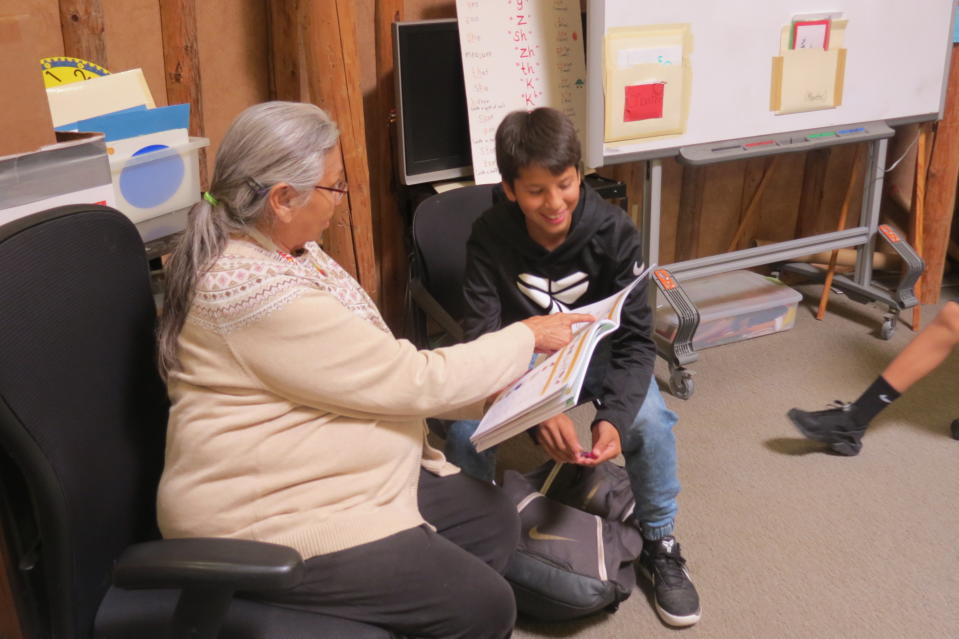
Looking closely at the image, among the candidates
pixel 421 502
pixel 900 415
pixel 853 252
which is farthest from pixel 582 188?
pixel 853 252

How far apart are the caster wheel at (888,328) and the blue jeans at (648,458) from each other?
1554 millimetres

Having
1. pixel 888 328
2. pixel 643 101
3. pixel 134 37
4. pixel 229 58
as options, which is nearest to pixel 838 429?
pixel 888 328

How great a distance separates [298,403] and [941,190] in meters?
2.81

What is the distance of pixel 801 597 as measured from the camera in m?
1.74

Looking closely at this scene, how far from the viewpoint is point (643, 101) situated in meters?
2.48

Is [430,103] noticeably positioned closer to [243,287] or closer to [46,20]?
[46,20]

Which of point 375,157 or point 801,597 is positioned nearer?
point 801,597

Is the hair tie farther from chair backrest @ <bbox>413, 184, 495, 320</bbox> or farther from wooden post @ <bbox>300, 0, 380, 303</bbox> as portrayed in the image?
wooden post @ <bbox>300, 0, 380, 303</bbox>

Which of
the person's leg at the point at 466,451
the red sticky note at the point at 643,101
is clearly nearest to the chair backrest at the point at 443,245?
the person's leg at the point at 466,451

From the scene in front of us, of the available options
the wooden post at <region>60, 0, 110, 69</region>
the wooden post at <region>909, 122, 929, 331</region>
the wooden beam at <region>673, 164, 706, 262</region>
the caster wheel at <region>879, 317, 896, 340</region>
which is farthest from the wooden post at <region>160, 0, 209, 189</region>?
the wooden post at <region>909, 122, 929, 331</region>

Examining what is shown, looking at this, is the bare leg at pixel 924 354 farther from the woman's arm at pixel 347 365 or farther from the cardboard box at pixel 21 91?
the cardboard box at pixel 21 91

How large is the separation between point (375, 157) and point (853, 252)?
6.67 feet

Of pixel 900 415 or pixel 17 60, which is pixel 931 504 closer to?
pixel 900 415

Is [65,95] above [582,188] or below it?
above
